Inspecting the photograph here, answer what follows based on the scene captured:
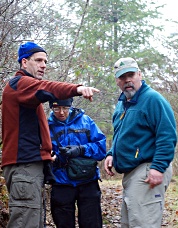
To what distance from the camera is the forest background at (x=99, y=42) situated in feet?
22.8

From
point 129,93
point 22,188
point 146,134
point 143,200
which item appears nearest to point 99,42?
point 129,93

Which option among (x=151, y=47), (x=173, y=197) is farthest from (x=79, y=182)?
(x=151, y=47)

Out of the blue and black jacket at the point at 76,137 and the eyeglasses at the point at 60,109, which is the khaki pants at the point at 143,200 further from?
the eyeglasses at the point at 60,109

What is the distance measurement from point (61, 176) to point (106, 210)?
3605 mm

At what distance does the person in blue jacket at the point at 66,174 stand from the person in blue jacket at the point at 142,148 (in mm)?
572

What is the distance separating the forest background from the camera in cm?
695

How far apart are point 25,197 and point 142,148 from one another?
4.05 ft

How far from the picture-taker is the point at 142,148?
13.1 ft

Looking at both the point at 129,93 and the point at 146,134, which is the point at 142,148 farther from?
the point at 129,93

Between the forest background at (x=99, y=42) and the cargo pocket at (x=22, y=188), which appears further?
the forest background at (x=99, y=42)

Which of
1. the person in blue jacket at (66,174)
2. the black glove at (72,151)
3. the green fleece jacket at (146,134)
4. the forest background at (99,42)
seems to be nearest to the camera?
the green fleece jacket at (146,134)

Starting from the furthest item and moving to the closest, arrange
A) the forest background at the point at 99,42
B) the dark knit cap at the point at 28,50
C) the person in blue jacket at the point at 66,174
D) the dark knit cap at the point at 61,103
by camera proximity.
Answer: the forest background at the point at 99,42 → the dark knit cap at the point at 61,103 → the person in blue jacket at the point at 66,174 → the dark knit cap at the point at 28,50

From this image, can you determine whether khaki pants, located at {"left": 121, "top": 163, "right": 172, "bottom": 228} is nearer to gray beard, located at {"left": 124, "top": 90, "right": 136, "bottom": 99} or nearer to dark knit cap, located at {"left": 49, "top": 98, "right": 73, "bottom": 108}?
gray beard, located at {"left": 124, "top": 90, "right": 136, "bottom": 99}

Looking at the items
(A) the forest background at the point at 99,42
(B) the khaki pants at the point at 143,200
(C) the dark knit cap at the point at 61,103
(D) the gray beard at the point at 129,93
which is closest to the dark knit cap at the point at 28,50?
(C) the dark knit cap at the point at 61,103
